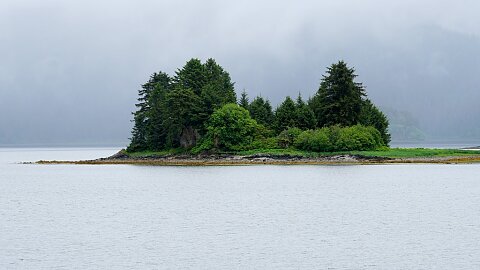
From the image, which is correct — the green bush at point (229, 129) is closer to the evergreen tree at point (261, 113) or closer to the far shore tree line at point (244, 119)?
the far shore tree line at point (244, 119)

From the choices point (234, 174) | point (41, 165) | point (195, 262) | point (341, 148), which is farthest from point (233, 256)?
point (41, 165)

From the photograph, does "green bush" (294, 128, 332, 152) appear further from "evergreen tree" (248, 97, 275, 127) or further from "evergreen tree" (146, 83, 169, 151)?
"evergreen tree" (146, 83, 169, 151)

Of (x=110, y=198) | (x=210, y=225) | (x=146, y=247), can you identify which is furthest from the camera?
(x=110, y=198)

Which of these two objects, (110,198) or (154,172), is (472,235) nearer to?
(110,198)

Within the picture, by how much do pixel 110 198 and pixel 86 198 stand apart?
2.11 meters

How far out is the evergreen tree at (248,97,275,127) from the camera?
436ft

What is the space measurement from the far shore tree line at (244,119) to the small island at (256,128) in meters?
0.13

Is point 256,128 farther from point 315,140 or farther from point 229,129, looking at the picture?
point 315,140

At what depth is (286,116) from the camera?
124 meters

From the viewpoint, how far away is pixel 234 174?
317 feet

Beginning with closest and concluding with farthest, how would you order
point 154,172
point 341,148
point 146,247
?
1. point 146,247
2. point 154,172
3. point 341,148

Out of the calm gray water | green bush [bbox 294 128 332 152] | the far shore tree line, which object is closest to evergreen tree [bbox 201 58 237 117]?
the far shore tree line

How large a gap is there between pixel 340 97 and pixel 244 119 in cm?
1584

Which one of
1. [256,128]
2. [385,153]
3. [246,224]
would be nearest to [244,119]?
[256,128]
